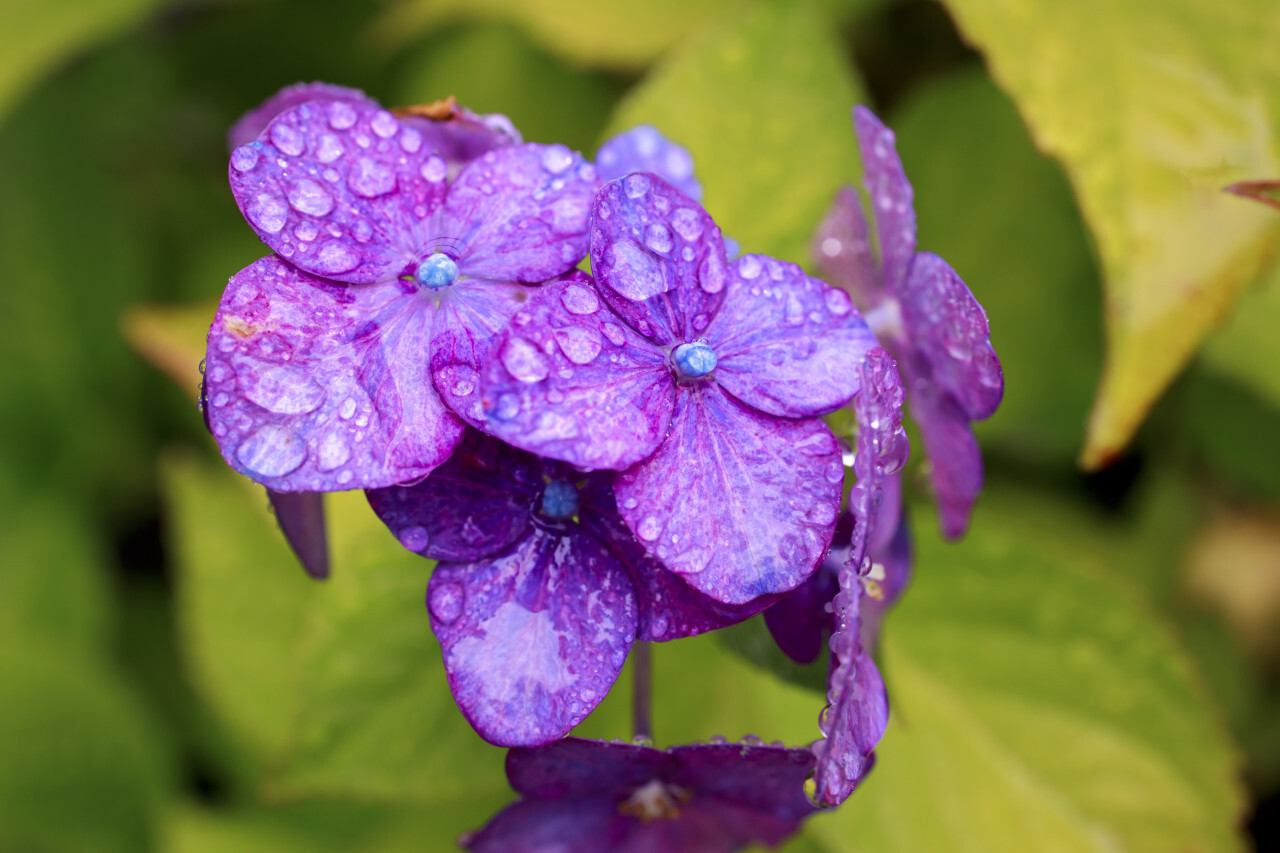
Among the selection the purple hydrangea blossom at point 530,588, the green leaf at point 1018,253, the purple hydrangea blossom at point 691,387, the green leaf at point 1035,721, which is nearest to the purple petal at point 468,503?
the purple hydrangea blossom at point 530,588

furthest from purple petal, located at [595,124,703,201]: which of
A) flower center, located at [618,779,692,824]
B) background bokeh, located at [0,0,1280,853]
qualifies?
flower center, located at [618,779,692,824]

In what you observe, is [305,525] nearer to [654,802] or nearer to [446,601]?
[446,601]

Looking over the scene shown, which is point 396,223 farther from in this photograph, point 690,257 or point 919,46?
point 919,46

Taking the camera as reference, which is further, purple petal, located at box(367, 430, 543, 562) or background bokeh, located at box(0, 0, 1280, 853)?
background bokeh, located at box(0, 0, 1280, 853)

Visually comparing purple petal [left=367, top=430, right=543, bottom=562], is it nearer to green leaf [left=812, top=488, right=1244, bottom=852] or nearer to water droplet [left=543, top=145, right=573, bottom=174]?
water droplet [left=543, top=145, right=573, bottom=174]

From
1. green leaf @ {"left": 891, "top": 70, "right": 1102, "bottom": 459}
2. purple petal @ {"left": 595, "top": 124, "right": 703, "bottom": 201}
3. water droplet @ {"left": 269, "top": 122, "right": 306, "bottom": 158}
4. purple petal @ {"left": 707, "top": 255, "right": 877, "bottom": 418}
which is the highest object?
water droplet @ {"left": 269, "top": 122, "right": 306, "bottom": 158}

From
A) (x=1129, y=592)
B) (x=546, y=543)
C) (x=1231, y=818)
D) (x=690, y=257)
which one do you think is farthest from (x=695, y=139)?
(x=1231, y=818)
